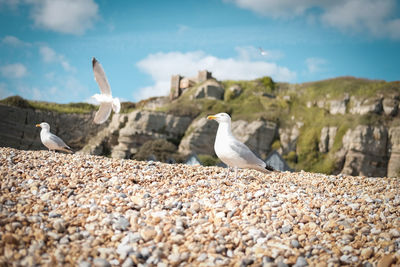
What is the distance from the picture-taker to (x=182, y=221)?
4.50m

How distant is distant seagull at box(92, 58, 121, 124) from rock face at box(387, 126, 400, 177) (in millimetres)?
27184

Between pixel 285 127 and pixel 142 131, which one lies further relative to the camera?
pixel 285 127

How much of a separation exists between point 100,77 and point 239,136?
24.2 meters

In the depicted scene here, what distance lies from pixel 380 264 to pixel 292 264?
42.5 inches

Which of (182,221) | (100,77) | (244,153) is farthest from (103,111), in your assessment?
(182,221)

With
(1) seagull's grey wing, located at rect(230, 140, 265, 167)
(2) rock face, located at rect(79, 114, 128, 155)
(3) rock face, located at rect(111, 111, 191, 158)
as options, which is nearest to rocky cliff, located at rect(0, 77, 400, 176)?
(3) rock face, located at rect(111, 111, 191, 158)

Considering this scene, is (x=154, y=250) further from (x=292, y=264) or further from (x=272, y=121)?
(x=272, y=121)

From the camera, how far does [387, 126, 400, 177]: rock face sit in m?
28.0

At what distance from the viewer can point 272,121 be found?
3322cm

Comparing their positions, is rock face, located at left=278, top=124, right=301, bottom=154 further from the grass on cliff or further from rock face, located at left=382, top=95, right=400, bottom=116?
the grass on cliff

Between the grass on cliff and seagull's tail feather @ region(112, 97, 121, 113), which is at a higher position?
the grass on cliff

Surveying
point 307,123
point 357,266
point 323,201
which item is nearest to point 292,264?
point 357,266

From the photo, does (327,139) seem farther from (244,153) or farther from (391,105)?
(244,153)

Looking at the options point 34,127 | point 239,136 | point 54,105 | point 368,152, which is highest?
point 54,105
